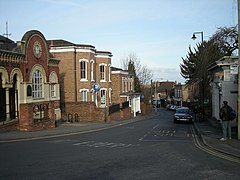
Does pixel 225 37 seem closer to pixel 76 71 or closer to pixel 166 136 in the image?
pixel 166 136

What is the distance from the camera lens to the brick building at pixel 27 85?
22391 mm

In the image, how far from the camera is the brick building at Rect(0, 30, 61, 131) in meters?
22.4

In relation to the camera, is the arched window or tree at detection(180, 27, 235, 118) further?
the arched window

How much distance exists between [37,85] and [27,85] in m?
1.96

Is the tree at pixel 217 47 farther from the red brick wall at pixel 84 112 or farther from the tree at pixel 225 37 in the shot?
the red brick wall at pixel 84 112

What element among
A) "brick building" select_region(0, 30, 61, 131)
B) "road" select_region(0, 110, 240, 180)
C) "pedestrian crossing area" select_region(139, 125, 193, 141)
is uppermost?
"brick building" select_region(0, 30, 61, 131)

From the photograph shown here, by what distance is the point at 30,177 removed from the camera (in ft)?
27.1

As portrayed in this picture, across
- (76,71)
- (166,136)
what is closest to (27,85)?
(166,136)

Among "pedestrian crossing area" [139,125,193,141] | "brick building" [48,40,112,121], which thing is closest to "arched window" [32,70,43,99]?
"brick building" [48,40,112,121]

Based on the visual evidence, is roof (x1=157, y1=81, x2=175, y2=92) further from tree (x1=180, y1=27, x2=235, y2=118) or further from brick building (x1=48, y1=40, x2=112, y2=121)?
brick building (x1=48, y1=40, x2=112, y2=121)

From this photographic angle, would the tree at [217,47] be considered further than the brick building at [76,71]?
No

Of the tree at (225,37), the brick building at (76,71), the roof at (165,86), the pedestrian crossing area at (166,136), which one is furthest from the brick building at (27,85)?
the roof at (165,86)

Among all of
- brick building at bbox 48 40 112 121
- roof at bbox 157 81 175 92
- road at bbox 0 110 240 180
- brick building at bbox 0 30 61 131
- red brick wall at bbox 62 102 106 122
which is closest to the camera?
road at bbox 0 110 240 180

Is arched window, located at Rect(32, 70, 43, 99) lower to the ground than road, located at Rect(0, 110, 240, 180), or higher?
higher
